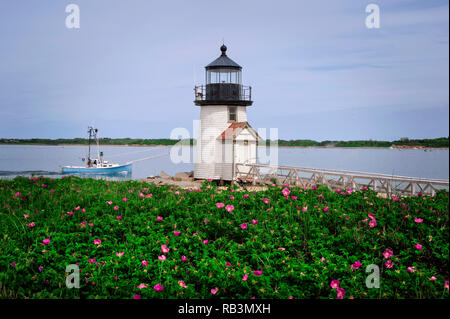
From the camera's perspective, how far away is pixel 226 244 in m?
6.07

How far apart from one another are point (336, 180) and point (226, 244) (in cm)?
1316

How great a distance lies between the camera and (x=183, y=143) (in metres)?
31.8

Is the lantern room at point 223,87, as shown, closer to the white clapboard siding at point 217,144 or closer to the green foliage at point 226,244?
the white clapboard siding at point 217,144

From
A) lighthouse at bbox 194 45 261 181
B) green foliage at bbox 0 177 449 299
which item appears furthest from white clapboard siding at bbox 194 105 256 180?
green foliage at bbox 0 177 449 299

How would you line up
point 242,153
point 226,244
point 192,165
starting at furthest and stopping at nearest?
1. point 192,165
2. point 242,153
3. point 226,244

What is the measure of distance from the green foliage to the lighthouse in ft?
47.9

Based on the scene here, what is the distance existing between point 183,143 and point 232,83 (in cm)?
992

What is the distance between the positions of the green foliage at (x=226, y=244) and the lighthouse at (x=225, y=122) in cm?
1459

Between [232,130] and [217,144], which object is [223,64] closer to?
[232,130]

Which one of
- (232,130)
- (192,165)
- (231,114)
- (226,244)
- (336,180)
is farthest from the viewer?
(192,165)

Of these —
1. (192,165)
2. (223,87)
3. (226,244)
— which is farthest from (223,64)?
(192,165)

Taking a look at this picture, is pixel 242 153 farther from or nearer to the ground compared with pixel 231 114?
nearer to the ground

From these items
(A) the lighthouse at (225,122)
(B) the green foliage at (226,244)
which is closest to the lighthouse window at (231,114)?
(A) the lighthouse at (225,122)

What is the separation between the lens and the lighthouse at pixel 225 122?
2317cm
